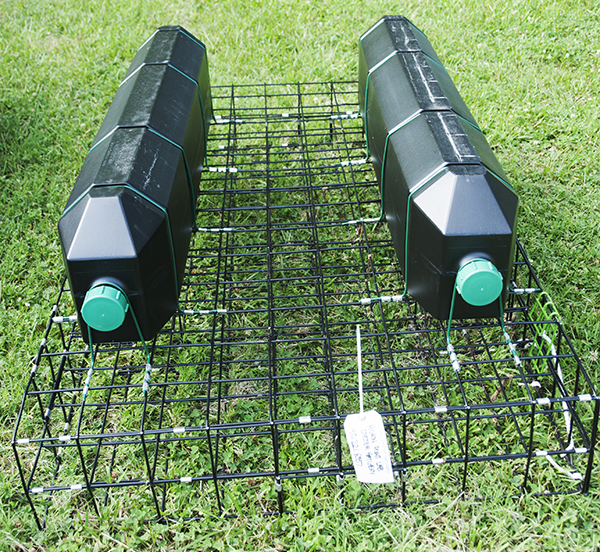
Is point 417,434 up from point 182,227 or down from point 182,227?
down

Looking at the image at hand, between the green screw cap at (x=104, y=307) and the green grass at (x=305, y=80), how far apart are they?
2.49ft

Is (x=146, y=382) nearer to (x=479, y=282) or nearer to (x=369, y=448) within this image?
(x=369, y=448)

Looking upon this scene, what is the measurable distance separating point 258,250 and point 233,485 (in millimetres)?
1514

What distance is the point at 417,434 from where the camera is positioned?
8.37 ft

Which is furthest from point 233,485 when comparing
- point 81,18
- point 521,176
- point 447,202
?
point 81,18

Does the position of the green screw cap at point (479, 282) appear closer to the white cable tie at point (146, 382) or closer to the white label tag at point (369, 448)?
the white label tag at point (369, 448)

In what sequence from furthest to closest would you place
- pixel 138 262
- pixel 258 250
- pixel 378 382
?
pixel 258 250, pixel 378 382, pixel 138 262

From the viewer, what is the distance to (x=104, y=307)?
214 centimetres

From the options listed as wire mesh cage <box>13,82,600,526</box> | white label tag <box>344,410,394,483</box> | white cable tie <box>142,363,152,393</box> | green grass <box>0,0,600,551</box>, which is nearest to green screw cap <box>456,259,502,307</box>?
wire mesh cage <box>13,82,600,526</box>

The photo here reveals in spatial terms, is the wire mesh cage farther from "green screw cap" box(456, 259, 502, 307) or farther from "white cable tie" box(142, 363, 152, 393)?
"green screw cap" box(456, 259, 502, 307)

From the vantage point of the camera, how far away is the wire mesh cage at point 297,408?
229 cm

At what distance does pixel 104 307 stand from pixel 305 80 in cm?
333

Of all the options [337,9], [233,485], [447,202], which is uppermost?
[447,202]

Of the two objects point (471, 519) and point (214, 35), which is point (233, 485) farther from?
point (214, 35)
